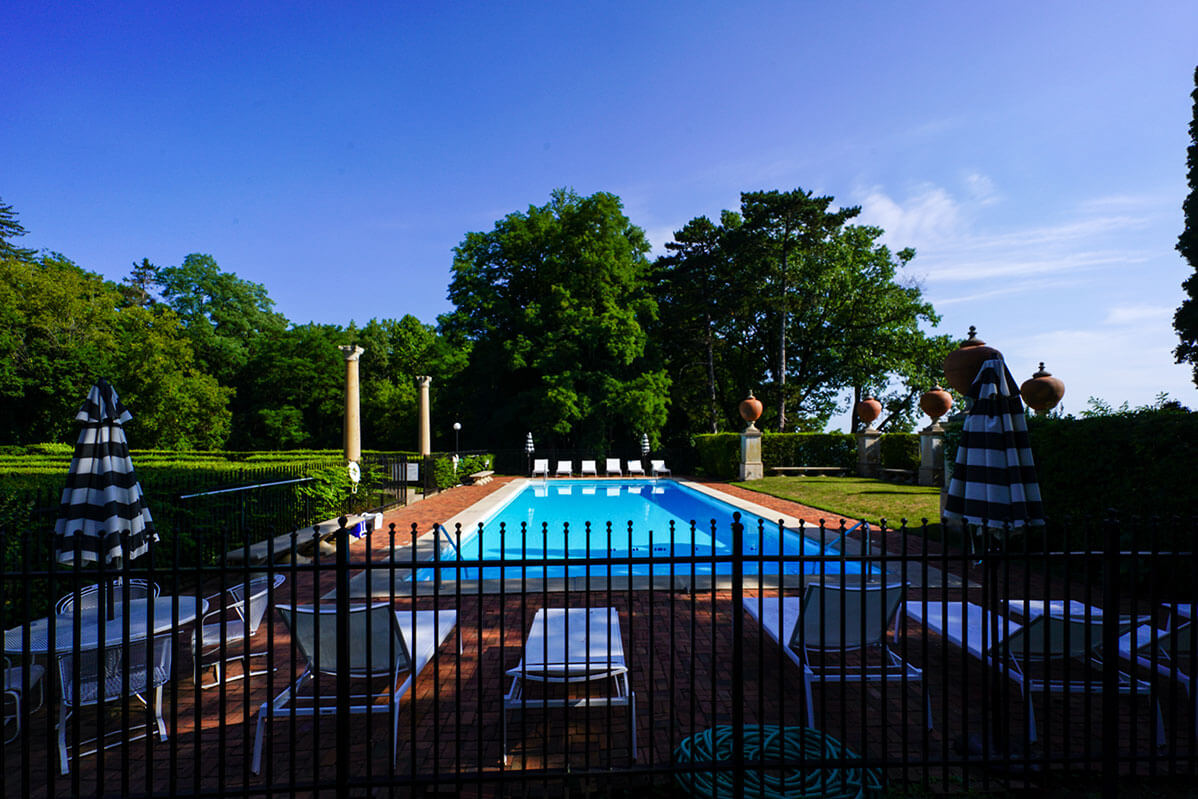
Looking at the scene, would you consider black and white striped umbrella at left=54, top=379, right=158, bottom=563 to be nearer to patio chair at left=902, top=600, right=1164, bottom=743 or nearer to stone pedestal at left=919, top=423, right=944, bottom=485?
patio chair at left=902, top=600, right=1164, bottom=743

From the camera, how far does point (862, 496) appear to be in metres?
15.3

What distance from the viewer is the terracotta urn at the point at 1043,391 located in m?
13.2

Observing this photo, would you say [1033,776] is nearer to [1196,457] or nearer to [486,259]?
[1196,457]

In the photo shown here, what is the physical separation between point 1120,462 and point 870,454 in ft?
52.9

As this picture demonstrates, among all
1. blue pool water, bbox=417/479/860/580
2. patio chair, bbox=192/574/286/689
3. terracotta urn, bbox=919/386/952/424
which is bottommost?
blue pool water, bbox=417/479/860/580

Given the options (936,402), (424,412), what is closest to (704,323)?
(936,402)

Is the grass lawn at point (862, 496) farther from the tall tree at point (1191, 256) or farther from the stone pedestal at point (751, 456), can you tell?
the tall tree at point (1191, 256)

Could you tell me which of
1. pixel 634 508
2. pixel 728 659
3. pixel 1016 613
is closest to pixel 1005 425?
pixel 1016 613

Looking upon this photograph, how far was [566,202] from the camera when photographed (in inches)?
1243

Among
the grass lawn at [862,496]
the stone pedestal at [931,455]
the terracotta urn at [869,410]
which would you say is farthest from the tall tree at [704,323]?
the stone pedestal at [931,455]

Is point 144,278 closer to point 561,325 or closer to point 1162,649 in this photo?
point 561,325

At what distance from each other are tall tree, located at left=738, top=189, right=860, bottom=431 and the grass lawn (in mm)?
9692

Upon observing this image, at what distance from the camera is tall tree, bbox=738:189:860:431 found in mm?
27938

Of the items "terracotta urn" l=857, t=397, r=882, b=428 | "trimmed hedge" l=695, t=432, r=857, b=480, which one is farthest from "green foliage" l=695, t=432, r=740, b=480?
"terracotta urn" l=857, t=397, r=882, b=428
